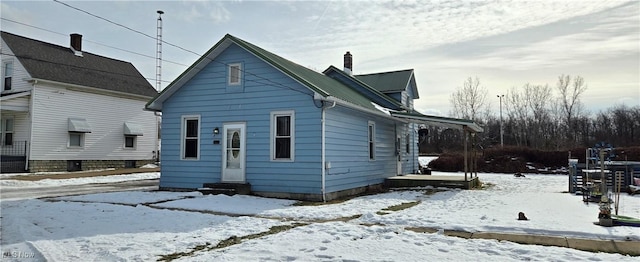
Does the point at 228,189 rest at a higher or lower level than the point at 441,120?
lower

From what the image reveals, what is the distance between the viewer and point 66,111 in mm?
23000

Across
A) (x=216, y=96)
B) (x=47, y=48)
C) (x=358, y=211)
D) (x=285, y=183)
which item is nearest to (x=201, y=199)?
(x=285, y=183)

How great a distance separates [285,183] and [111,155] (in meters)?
17.9

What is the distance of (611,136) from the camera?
51.2 meters

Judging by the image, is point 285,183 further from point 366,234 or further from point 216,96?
point 366,234

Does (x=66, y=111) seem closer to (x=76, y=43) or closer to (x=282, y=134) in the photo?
(x=76, y=43)

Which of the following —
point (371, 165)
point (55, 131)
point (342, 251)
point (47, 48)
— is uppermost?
point (47, 48)

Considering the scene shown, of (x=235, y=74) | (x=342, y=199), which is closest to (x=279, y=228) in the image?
(x=342, y=199)

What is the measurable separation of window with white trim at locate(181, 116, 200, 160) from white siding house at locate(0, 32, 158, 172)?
12.6 metres

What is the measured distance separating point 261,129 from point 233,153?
1320 millimetres

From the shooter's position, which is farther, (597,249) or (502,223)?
(502,223)

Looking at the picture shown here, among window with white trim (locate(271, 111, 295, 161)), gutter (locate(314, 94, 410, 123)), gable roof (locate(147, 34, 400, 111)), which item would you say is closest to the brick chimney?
gutter (locate(314, 94, 410, 123))

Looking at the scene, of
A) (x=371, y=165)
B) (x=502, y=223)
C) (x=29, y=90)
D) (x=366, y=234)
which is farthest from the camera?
(x=29, y=90)

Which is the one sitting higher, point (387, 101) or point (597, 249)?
point (387, 101)
